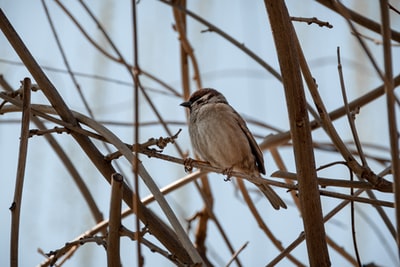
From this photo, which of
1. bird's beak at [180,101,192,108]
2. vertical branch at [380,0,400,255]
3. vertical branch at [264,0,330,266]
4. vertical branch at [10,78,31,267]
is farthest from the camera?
bird's beak at [180,101,192,108]

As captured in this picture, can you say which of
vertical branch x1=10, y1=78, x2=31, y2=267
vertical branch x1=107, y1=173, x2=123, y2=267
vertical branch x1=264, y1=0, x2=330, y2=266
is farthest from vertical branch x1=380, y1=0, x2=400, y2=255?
vertical branch x1=10, y1=78, x2=31, y2=267

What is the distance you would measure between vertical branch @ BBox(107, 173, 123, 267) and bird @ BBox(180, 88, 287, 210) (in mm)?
2155

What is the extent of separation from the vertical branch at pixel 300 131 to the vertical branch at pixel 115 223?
0.57 m

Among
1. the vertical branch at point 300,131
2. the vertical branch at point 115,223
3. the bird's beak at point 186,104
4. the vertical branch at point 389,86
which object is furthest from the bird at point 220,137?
the vertical branch at point 389,86

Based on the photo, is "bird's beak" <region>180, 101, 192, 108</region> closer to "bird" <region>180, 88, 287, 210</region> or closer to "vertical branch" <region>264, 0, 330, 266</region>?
"bird" <region>180, 88, 287, 210</region>

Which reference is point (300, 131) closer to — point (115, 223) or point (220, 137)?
point (115, 223)

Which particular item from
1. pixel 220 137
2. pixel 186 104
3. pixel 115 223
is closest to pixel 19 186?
pixel 115 223

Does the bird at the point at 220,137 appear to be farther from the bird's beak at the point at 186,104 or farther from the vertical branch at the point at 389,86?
the vertical branch at the point at 389,86

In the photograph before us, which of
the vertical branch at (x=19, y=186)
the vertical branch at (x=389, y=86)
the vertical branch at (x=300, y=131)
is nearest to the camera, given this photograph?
the vertical branch at (x=389, y=86)

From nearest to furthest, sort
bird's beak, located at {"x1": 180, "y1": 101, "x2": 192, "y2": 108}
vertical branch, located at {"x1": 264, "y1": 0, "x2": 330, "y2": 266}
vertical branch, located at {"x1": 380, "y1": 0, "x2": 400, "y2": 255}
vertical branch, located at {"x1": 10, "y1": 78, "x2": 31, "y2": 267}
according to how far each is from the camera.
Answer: vertical branch, located at {"x1": 380, "y1": 0, "x2": 400, "y2": 255}
vertical branch, located at {"x1": 10, "y1": 78, "x2": 31, "y2": 267}
vertical branch, located at {"x1": 264, "y1": 0, "x2": 330, "y2": 266}
bird's beak, located at {"x1": 180, "y1": 101, "x2": 192, "y2": 108}

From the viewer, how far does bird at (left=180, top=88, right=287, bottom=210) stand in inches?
158

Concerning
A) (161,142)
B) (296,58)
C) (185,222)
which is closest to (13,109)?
(161,142)

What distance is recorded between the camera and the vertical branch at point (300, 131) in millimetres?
1803

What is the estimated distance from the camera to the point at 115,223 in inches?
72.0
